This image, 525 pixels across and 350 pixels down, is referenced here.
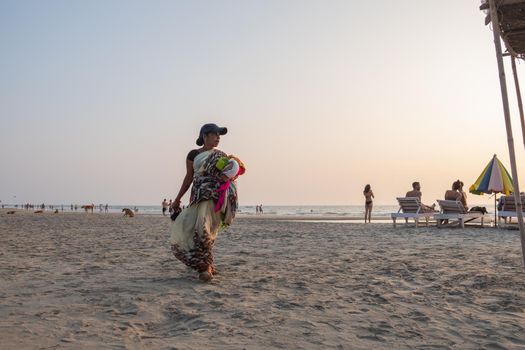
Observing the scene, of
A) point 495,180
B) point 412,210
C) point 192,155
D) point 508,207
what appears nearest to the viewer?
point 192,155

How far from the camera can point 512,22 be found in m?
4.56

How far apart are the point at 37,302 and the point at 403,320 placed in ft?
9.90

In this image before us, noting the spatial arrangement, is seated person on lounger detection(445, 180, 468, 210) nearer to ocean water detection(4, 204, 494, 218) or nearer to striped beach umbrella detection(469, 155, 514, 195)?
striped beach umbrella detection(469, 155, 514, 195)

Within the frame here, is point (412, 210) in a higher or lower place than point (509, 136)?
lower

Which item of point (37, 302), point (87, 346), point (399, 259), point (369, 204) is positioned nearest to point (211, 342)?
point (87, 346)

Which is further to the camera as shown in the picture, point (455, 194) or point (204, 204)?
point (455, 194)

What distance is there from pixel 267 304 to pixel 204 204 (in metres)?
1.61

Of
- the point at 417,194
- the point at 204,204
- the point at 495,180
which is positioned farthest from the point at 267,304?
the point at 495,180

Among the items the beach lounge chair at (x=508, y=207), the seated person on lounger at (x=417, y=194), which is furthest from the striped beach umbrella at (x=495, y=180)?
the seated person on lounger at (x=417, y=194)

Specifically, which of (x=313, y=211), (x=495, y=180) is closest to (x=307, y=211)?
(x=313, y=211)

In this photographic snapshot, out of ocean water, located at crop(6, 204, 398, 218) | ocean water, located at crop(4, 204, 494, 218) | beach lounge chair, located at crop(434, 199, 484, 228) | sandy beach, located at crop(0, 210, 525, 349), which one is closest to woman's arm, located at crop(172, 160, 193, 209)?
sandy beach, located at crop(0, 210, 525, 349)

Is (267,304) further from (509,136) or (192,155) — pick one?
(509,136)

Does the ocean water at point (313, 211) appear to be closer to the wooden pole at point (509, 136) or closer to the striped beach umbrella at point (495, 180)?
the striped beach umbrella at point (495, 180)

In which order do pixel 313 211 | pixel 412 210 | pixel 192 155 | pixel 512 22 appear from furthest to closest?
pixel 313 211
pixel 412 210
pixel 192 155
pixel 512 22
